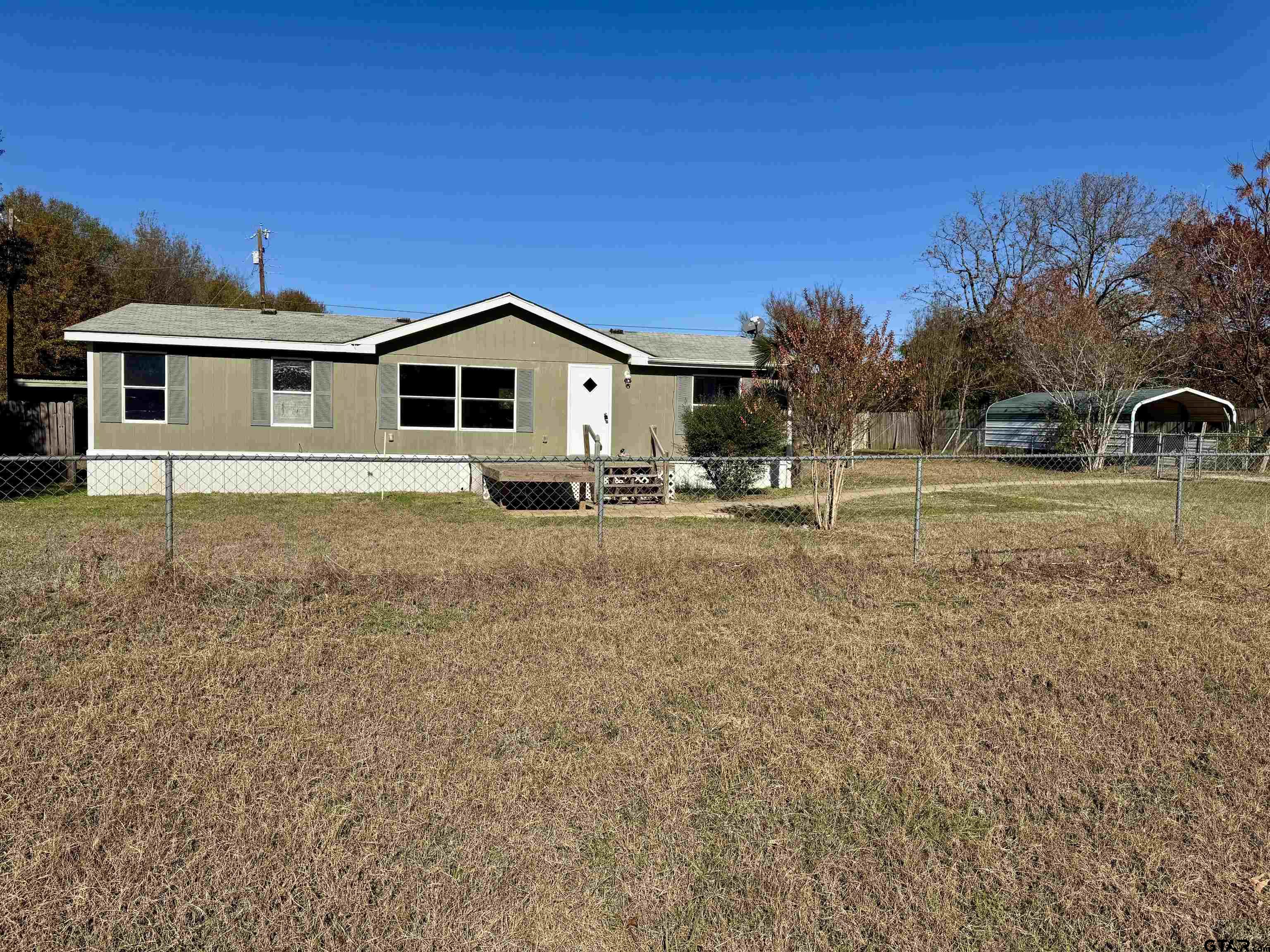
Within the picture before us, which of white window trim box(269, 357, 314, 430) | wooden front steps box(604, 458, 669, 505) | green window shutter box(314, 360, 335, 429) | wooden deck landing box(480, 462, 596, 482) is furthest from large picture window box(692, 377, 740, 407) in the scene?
white window trim box(269, 357, 314, 430)

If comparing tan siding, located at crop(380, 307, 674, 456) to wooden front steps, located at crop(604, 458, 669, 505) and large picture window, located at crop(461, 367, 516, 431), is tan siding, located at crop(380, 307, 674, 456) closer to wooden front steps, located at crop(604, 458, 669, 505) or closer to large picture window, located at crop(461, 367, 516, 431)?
large picture window, located at crop(461, 367, 516, 431)

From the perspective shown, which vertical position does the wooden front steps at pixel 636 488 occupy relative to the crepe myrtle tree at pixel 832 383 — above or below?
below

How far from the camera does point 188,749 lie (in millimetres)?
3637

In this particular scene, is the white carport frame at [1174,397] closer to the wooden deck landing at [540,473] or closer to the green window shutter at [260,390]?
the wooden deck landing at [540,473]

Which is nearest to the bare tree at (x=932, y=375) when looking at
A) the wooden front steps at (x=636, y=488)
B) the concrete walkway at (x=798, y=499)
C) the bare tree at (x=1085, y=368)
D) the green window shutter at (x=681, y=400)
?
the bare tree at (x=1085, y=368)

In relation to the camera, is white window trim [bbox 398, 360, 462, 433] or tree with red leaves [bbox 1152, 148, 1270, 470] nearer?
white window trim [bbox 398, 360, 462, 433]

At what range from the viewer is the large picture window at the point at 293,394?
51.2 ft

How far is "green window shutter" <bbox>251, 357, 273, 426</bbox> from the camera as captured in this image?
50.7 ft

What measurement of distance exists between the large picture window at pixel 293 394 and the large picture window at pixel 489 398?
2896mm

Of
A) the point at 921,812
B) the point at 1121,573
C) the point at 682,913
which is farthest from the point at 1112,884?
the point at 1121,573

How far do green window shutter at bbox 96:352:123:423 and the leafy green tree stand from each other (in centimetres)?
1067

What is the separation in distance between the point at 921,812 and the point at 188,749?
3.16 meters

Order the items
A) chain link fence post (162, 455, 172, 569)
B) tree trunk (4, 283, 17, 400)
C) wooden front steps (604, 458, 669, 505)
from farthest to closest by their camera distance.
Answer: tree trunk (4, 283, 17, 400) < wooden front steps (604, 458, 669, 505) < chain link fence post (162, 455, 172, 569)

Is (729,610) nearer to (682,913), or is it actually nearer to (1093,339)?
(682,913)
